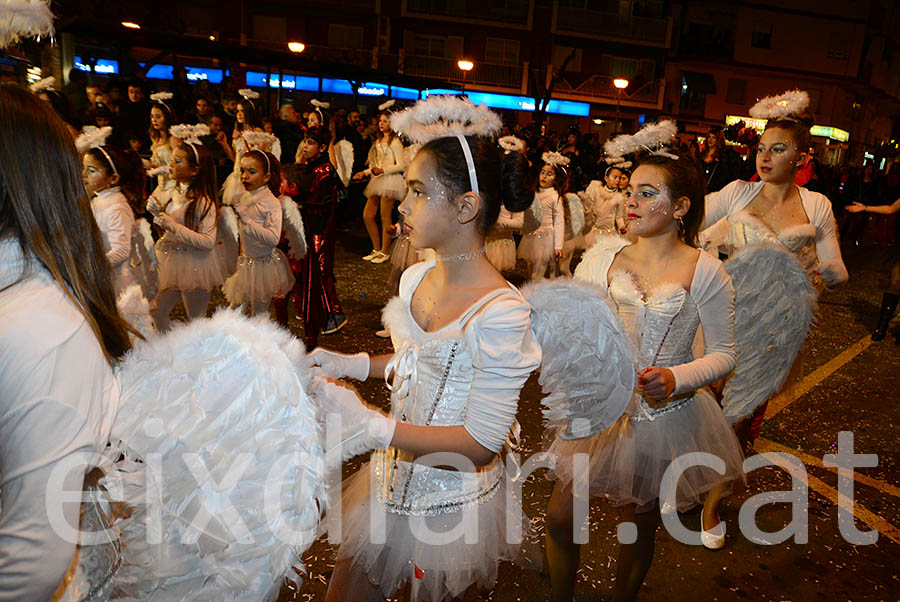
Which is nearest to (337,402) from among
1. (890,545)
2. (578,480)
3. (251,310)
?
(578,480)

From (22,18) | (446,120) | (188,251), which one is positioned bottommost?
(188,251)

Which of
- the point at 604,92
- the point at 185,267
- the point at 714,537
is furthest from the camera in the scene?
the point at 604,92

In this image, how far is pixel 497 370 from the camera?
75.5 inches

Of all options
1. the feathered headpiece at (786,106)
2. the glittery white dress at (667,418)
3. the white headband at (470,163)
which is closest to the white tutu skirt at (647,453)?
the glittery white dress at (667,418)

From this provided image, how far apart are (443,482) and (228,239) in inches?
179

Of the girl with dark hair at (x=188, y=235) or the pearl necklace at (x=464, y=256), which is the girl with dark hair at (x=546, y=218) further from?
the pearl necklace at (x=464, y=256)

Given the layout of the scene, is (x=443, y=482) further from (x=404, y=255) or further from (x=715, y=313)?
(x=404, y=255)

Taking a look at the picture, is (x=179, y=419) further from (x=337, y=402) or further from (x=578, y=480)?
(x=578, y=480)

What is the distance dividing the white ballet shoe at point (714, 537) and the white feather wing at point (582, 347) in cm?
202

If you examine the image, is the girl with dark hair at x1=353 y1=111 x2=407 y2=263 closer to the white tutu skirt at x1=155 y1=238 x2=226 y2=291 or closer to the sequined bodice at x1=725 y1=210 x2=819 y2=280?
the white tutu skirt at x1=155 y1=238 x2=226 y2=291

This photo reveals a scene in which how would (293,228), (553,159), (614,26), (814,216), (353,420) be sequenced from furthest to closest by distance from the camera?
(614,26), (553,159), (293,228), (814,216), (353,420)

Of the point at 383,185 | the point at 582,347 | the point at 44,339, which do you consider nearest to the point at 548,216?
the point at 383,185

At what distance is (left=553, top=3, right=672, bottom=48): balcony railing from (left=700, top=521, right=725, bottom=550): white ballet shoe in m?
37.0

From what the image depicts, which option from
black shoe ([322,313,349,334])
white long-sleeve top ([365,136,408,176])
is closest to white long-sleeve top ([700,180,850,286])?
black shoe ([322,313,349,334])
